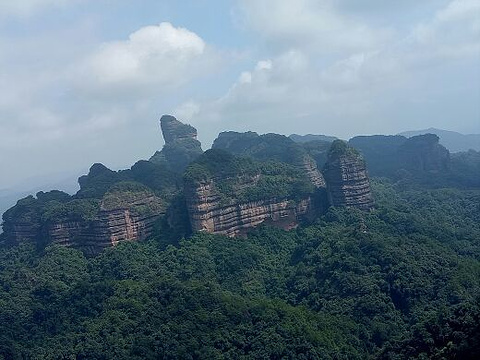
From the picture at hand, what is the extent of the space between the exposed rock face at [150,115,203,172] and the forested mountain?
23.5 m

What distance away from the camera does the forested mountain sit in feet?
141

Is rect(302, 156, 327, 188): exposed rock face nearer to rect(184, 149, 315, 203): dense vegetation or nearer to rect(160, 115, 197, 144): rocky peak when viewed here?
rect(184, 149, 315, 203): dense vegetation

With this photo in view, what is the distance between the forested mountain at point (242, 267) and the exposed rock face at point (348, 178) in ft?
0.63

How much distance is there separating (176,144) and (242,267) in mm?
57224

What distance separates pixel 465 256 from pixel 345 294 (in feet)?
49.6

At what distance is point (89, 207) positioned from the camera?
6769cm

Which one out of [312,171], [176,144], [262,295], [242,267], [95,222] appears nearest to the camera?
[262,295]

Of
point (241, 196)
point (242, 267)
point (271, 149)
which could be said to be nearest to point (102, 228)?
point (241, 196)

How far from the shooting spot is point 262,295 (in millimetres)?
57562

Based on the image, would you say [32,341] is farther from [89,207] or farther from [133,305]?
[89,207]

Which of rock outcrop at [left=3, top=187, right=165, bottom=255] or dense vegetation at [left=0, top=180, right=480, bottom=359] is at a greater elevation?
rock outcrop at [left=3, top=187, right=165, bottom=255]

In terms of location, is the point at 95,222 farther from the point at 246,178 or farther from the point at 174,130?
the point at 174,130

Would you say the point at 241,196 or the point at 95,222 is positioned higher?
the point at 241,196

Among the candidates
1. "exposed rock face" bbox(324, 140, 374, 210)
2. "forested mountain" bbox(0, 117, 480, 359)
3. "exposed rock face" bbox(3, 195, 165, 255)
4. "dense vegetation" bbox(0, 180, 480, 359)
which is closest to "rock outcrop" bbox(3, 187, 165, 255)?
"exposed rock face" bbox(3, 195, 165, 255)
